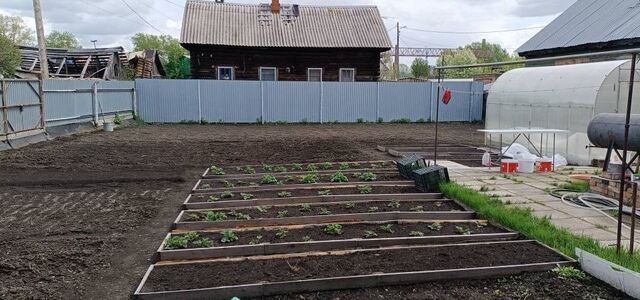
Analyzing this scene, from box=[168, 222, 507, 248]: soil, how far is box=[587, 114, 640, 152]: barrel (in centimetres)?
271

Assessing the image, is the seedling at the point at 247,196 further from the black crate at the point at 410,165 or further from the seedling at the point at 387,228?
the black crate at the point at 410,165

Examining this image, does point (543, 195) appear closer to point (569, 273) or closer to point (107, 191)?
point (569, 273)

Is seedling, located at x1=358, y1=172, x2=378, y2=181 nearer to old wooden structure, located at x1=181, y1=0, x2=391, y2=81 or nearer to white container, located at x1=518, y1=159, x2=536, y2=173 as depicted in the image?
white container, located at x1=518, y1=159, x2=536, y2=173

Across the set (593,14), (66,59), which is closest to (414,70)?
(593,14)

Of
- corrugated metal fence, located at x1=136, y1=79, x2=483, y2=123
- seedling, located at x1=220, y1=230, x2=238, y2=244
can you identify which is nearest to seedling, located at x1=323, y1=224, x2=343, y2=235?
seedling, located at x1=220, y1=230, x2=238, y2=244

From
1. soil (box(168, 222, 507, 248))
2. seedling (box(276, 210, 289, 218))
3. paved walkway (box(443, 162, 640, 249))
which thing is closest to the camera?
soil (box(168, 222, 507, 248))

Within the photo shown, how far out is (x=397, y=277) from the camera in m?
4.03

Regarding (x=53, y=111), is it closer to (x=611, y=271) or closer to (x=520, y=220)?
(x=520, y=220)

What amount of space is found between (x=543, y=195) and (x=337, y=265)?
177 inches

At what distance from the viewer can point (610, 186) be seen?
7.06 m

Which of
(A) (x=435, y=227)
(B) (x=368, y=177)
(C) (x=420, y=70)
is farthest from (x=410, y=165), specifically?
(C) (x=420, y=70)

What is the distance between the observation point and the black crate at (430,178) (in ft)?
24.8

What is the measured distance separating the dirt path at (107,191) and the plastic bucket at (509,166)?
9.59 ft

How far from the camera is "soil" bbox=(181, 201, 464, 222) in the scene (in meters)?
6.09
